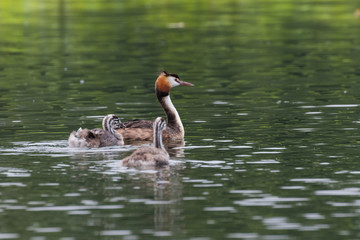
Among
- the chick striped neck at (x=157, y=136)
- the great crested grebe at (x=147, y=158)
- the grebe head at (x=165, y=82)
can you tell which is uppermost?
the grebe head at (x=165, y=82)

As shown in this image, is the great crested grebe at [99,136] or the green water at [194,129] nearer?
the green water at [194,129]

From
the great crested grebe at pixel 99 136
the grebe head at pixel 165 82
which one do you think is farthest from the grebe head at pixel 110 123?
the grebe head at pixel 165 82

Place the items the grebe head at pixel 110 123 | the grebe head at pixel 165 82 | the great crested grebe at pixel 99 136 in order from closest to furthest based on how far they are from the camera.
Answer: the great crested grebe at pixel 99 136 → the grebe head at pixel 110 123 → the grebe head at pixel 165 82

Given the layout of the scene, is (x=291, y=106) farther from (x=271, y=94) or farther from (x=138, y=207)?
(x=138, y=207)

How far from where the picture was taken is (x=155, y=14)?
58.6 metres

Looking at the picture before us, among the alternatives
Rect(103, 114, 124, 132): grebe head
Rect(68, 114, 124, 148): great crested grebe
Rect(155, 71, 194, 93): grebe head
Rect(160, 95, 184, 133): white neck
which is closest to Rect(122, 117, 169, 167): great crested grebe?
Rect(68, 114, 124, 148): great crested grebe

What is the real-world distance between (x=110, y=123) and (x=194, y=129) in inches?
100

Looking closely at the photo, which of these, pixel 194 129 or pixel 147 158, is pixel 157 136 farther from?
pixel 194 129

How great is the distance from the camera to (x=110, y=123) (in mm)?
20781

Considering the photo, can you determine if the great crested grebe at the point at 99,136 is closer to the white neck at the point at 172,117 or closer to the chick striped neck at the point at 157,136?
the white neck at the point at 172,117

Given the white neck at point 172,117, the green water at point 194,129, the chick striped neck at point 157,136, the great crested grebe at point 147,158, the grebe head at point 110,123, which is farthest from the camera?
the white neck at point 172,117

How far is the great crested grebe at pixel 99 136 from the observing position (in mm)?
19625

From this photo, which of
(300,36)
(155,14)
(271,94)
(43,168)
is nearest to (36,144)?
(43,168)

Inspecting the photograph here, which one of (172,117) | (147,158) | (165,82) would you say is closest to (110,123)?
(172,117)
